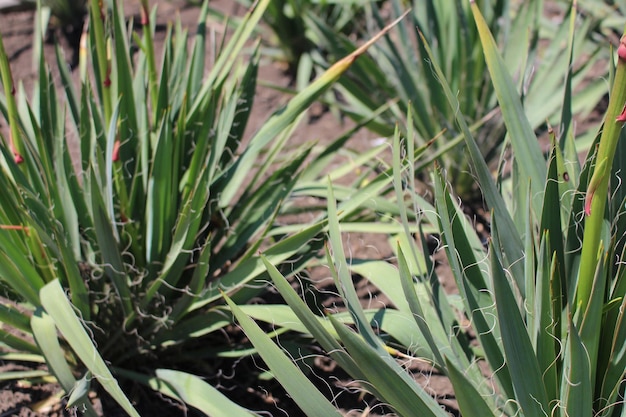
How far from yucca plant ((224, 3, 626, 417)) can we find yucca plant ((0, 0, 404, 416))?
1.11 feet

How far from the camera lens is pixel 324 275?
232 cm

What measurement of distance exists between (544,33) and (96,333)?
2.42 meters

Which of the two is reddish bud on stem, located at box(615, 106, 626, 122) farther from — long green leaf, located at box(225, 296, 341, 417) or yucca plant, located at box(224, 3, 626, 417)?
long green leaf, located at box(225, 296, 341, 417)

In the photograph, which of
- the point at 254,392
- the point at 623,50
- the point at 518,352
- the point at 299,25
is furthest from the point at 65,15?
the point at 623,50

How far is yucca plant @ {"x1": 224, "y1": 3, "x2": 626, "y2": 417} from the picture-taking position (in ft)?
3.85

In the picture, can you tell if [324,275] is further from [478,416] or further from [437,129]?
[478,416]

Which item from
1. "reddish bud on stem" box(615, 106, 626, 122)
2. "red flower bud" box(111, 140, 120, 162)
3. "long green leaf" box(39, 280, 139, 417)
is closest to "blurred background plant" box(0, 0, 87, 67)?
"red flower bud" box(111, 140, 120, 162)

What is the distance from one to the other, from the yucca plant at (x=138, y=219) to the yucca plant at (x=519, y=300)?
338 mm

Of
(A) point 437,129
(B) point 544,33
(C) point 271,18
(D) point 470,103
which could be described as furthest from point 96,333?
(B) point 544,33

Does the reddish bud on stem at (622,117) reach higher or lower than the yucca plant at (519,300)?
higher

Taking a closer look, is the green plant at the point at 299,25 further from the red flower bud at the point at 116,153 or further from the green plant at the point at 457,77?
the red flower bud at the point at 116,153

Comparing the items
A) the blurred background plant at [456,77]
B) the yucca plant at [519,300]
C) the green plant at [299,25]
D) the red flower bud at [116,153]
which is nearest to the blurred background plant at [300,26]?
the green plant at [299,25]

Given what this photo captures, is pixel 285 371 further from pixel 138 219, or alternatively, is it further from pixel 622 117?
pixel 138 219

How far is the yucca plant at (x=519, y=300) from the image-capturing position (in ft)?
3.85
